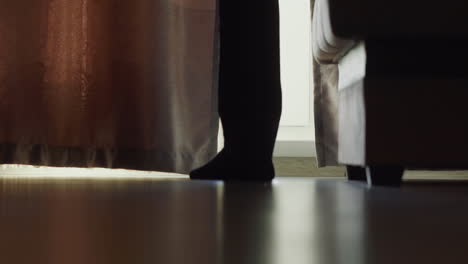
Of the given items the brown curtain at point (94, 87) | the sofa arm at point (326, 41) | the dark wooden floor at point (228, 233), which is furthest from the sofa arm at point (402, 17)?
the brown curtain at point (94, 87)

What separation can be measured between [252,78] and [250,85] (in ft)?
0.06

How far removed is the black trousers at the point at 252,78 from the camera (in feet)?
5.20

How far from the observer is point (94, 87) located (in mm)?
1759

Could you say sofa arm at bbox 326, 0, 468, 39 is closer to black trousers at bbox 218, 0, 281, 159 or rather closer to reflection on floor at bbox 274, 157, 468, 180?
black trousers at bbox 218, 0, 281, 159

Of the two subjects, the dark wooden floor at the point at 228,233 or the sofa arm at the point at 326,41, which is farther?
the sofa arm at the point at 326,41

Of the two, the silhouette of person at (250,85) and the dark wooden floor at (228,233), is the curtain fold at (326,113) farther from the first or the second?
the dark wooden floor at (228,233)

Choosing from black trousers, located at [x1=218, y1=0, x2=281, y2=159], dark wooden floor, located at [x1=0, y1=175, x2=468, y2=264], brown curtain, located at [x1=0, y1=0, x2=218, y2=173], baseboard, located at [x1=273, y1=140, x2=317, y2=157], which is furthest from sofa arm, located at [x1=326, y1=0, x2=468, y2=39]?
baseboard, located at [x1=273, y1=140, x2=317, y2=157]

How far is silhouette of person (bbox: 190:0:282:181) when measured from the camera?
62.3 inches

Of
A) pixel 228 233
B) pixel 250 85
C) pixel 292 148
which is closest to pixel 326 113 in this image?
pixel 292 148

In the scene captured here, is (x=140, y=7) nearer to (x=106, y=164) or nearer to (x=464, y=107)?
(x=106, y=164)

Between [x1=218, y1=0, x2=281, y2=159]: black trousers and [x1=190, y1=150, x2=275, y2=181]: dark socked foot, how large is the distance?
4 cm

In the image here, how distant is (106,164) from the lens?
174cm

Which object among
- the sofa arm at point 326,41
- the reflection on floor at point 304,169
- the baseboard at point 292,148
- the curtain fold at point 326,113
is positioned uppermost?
the sofa arm at point 326,41

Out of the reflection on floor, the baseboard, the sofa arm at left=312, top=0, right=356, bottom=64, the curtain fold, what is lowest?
the reflection on floor
